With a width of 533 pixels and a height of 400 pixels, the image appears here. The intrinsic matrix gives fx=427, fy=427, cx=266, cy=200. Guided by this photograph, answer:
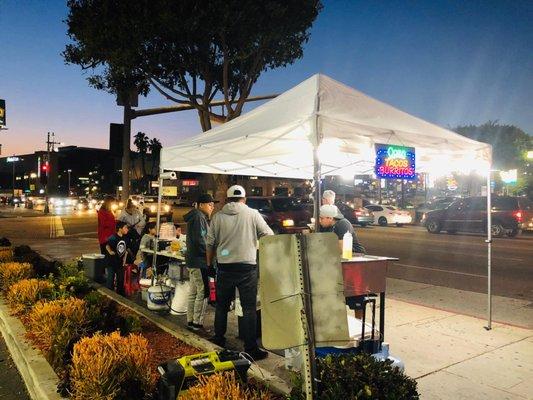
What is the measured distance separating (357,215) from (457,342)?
22.3 metres

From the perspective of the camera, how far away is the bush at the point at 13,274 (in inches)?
312

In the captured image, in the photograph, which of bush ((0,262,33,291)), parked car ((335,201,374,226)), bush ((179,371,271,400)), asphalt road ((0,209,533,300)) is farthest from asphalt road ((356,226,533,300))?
bush ((0,262,33,291))

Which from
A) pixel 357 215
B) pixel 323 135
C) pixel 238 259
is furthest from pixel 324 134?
pixel 357 215

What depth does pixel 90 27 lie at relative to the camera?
13.3 m

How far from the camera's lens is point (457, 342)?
5.84 m

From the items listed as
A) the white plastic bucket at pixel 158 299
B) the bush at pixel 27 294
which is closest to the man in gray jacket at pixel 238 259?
the white plastic bucket at pixel 158 299

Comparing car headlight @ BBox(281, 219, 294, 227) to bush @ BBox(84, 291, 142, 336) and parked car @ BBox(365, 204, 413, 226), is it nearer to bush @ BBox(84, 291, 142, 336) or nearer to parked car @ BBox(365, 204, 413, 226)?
parked car @ BBox(365, 204, 413, 226)

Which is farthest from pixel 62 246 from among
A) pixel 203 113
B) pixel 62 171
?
pixel 62 171

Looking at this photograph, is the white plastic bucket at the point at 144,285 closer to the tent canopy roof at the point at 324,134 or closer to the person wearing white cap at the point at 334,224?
the tent canopy roof at the point at 324,134

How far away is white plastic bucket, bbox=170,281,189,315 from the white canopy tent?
2.11m

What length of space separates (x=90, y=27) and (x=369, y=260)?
12.3 m

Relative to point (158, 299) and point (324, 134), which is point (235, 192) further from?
point (158, 299)

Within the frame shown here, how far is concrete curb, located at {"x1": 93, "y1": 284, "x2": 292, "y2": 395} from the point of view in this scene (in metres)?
3.81

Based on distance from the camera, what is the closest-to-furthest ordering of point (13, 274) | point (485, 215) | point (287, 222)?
point (13, 274), point (287, 222), point (485, 215)
